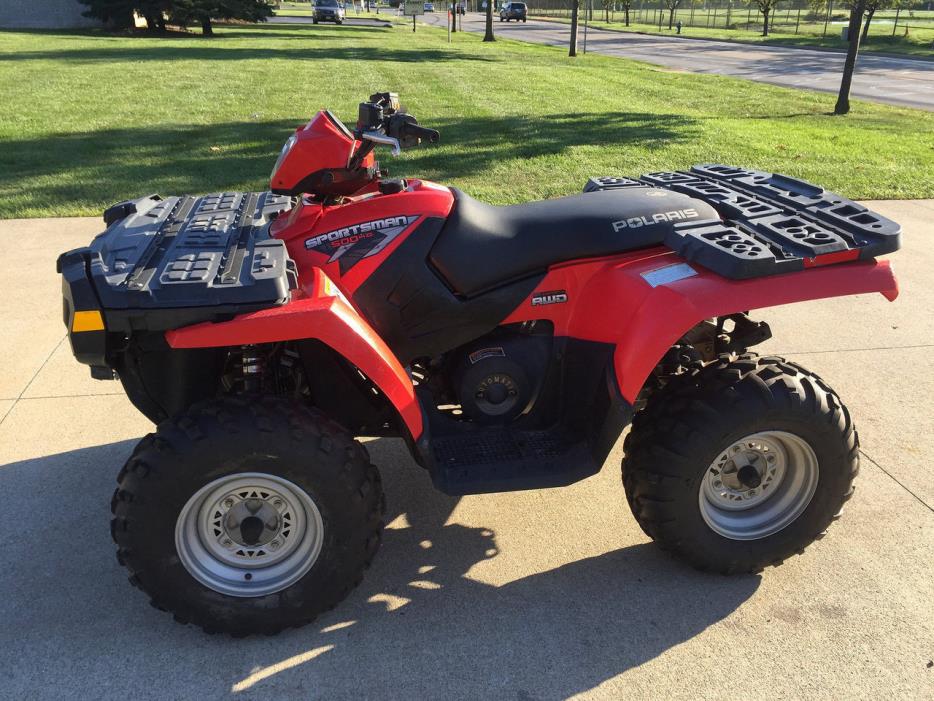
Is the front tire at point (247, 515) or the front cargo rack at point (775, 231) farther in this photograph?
the front cargo rack at point (775, 231)

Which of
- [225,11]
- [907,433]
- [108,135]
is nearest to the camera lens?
[907,433]

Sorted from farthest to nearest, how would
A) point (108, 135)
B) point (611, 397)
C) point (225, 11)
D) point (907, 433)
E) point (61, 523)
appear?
point (225, 11) → point (108, 135) → point (907, 433) → point (61, 523) → point (611, 397)

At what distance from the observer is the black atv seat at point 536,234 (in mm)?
2703

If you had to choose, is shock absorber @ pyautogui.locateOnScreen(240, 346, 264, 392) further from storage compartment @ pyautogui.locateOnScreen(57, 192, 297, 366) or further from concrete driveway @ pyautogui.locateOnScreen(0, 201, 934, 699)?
concrete driveway @ pyautogui.locateOnScreen(0, 201, 934, 699)

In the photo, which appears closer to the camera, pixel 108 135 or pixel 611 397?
pixel 611 397

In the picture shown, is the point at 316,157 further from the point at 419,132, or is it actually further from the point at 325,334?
the point at 325,334

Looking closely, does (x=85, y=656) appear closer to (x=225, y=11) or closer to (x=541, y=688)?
(x=541, y=688)

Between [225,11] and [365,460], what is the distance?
29.0 meters

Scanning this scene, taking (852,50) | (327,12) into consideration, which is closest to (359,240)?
(852,50)

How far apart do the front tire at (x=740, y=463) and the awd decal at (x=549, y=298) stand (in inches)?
19.1

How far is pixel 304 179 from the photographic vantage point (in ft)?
8.86

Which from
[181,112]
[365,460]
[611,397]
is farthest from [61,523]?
[181,112]

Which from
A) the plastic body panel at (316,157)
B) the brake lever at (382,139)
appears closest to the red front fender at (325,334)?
the plastic body panel at (316,157)

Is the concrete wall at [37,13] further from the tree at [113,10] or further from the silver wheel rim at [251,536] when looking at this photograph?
the silver wheel rim at [251,536]
